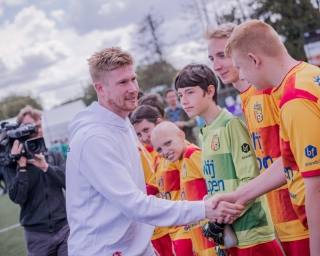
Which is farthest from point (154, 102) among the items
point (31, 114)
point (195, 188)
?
point (195, 188)

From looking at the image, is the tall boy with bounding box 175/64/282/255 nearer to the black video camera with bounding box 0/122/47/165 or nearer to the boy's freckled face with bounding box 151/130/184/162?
the boy's freckled face with bounding box 151/130/184/162

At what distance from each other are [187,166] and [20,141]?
201cm

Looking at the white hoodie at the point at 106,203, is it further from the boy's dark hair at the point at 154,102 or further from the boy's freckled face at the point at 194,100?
the boy's dark hair at the point at 154,102

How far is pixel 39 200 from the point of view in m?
4.64

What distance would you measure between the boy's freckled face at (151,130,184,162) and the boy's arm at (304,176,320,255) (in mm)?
1818

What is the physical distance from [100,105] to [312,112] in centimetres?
149

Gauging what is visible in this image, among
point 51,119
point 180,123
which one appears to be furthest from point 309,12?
point 180,123

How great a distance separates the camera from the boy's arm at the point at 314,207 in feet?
6.23

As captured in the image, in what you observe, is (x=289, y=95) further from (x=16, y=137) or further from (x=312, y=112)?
(x=16, y=137)

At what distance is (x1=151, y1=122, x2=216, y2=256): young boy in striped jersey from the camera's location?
3.45m

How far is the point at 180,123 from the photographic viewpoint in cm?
823

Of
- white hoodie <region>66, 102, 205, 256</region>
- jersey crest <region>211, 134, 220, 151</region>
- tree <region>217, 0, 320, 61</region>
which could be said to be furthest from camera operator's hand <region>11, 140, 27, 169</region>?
tree <region>217, 0, 320, 61</region>

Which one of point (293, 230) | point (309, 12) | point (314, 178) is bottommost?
point (293, 230)

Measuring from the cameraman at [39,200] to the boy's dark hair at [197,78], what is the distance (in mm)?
2073
